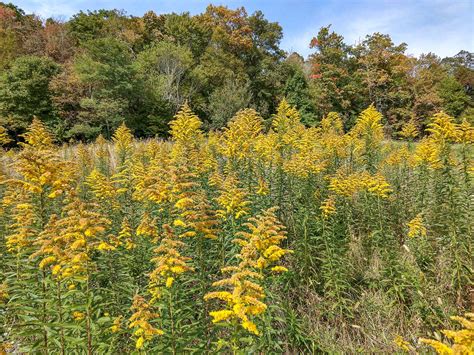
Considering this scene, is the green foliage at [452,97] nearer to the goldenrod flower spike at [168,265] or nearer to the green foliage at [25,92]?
the green foliage at [25,92]

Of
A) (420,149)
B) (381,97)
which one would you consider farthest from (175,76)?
(420,149)

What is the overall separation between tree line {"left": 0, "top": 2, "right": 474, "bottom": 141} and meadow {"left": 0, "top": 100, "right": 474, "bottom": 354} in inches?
574

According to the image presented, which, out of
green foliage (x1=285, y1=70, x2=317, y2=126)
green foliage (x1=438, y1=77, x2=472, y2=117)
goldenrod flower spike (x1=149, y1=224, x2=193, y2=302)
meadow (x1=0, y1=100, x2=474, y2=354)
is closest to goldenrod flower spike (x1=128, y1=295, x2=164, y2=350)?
meadow (x1=0, y1=100, x2=474, y2=354)

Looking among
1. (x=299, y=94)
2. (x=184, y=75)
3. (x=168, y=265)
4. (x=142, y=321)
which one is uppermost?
(x=184, y=75)

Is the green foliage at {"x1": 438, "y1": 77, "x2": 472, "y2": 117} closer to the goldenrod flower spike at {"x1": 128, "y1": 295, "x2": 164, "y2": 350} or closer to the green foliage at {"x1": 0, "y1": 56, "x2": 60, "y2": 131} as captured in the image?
the green foliage at {"x1": 0, "y1": 56, "x2": 60, "y2": 131}

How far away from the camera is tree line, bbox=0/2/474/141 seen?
682 inches

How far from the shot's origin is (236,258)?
122 inches

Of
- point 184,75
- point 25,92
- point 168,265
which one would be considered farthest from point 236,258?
point 184,75

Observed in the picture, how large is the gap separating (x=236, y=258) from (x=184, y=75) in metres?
22.6

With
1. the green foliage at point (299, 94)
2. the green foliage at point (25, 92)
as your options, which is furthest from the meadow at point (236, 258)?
the green foliage at point (299, 94)

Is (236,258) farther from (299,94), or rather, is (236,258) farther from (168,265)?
(299,94)

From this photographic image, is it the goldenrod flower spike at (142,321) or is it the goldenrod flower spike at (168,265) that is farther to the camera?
the goldenrod flower spike at (168,265)

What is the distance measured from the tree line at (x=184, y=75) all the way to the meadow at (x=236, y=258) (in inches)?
574

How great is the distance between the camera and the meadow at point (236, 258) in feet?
6.60
